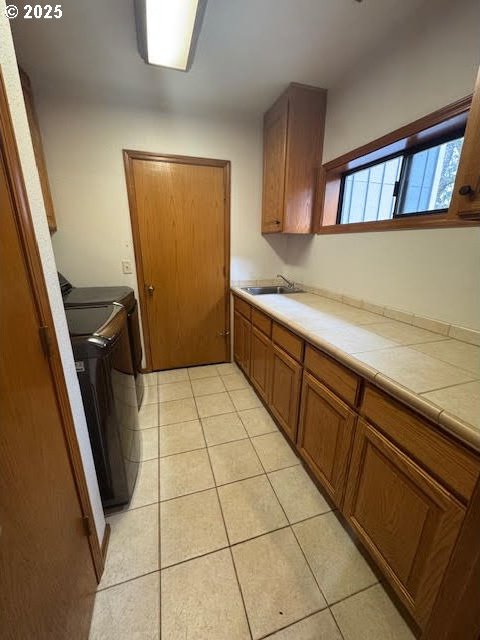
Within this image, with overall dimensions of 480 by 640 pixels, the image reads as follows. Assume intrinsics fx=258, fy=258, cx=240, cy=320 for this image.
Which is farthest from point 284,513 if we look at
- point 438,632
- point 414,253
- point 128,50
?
point 128,50

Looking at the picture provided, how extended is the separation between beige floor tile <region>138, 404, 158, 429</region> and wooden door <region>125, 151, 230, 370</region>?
64 cm

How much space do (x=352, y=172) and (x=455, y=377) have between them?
177cm

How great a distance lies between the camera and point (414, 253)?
1411 mm

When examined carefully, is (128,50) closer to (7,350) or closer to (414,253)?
(7,350)

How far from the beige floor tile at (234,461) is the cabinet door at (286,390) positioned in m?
0.28

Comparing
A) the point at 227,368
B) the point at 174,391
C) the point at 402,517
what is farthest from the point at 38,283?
the point at 227,368

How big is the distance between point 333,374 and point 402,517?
1.76 feet

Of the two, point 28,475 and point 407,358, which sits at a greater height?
point 407,358

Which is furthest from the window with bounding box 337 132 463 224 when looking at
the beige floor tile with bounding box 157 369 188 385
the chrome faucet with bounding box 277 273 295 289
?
the beige floor tile with bounding box 157 369 188 385

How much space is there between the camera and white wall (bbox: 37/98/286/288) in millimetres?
2043

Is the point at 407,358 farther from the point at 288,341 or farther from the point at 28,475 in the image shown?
the point at 28,475

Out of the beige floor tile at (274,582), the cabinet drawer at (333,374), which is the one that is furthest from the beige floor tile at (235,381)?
the beige floor tile at (274,582)

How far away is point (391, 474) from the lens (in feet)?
2.99

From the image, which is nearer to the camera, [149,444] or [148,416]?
[149,444]
